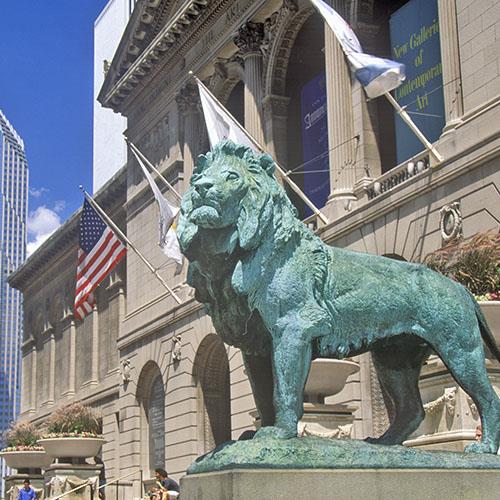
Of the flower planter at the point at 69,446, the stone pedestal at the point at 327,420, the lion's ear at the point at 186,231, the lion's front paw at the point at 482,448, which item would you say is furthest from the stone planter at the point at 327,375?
the flower planter at the point at 69,446

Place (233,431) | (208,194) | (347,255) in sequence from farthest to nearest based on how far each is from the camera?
(233,431)
(347,255)
(208,194)

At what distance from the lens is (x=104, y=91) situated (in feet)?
156

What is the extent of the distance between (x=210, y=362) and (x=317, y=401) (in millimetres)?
17952

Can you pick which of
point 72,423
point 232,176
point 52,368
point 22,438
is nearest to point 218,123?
point 72,423

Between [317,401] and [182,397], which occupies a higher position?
[182,397]

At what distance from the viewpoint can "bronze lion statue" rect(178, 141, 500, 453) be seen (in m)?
6.63

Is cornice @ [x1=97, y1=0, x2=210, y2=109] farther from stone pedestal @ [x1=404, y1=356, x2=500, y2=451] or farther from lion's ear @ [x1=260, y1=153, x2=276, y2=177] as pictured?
lion's ear @ [x1=260, y1=153, x2=276, y2=177]

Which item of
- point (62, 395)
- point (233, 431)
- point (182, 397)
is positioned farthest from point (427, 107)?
point (62, 395)

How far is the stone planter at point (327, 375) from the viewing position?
1798 cm

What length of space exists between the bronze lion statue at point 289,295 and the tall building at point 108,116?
61.2 metres

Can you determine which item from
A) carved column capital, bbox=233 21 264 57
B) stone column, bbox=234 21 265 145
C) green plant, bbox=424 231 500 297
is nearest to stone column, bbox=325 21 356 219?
stone column, bbox=234 21 265 145

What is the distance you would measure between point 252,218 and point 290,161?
2868 centimetres

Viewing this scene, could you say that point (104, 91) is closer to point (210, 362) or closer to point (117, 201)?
point (117, 201)

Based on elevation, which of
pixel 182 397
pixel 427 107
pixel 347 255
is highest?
pixel 427 107
